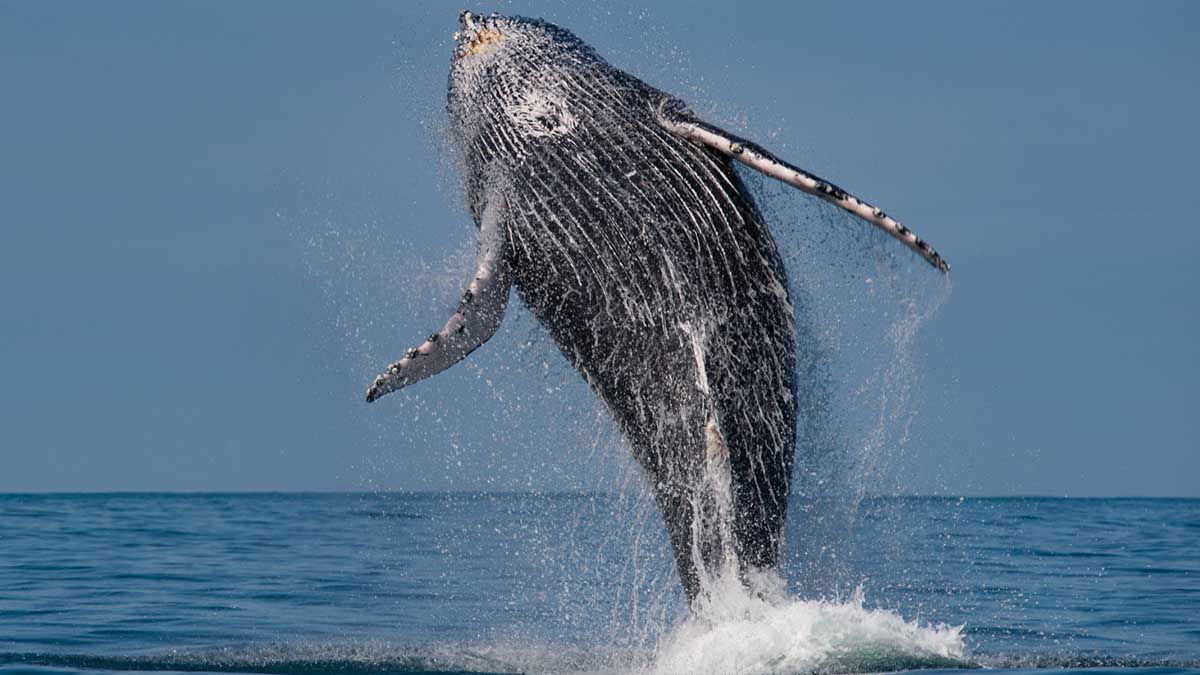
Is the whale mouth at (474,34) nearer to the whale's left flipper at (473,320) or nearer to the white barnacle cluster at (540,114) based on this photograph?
the white barnacle cluster at (540,114)

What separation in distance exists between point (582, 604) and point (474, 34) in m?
6.96

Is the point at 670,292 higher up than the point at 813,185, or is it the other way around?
the point at 813,185

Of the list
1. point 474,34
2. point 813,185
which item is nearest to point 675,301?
point 813,185

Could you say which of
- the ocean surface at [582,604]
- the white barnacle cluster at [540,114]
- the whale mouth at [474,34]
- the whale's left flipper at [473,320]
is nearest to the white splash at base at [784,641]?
the ocean surface at [582,604]

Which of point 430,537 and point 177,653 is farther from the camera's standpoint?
point 430,537

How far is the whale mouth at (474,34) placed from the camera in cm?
1372

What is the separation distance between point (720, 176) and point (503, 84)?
2227mm

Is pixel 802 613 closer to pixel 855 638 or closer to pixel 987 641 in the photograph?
pixel 855 638

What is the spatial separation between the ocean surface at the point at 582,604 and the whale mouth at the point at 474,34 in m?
4.06

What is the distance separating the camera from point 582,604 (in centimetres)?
1777

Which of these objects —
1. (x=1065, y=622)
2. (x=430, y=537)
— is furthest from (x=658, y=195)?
(x=430, y=537)

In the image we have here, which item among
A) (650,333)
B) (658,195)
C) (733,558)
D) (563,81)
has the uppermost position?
(563,81)

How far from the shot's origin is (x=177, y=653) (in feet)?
43.8

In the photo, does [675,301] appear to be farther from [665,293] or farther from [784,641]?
[784,641]
